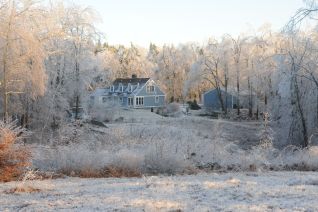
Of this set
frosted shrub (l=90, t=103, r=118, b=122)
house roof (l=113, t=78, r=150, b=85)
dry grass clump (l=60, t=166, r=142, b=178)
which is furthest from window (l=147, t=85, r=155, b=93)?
dry grass clump (l=60, t=166, r=142, b=178)

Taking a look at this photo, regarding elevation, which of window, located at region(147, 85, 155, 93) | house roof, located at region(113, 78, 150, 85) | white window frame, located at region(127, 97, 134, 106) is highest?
house roof, located at region(113, 78, 150, 85)

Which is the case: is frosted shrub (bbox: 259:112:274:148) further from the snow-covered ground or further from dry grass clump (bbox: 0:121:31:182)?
dry grass clump (bbox: 0:121:31:182)

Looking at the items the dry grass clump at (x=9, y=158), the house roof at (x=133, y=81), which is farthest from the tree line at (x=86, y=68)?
the dry grass clump at (x=9, y=158)

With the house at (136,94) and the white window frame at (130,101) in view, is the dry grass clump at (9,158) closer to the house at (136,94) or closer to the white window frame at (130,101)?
the house at (136,94)

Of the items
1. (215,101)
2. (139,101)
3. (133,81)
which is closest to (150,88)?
(139,101)

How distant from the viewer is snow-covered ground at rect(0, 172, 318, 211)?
7784 millimetres

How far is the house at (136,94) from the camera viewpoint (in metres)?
76.8

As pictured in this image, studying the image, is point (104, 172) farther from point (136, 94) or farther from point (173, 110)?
point (136, 94)

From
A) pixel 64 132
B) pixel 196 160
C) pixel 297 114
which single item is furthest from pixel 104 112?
pixel 196 160

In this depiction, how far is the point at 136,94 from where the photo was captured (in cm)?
7625

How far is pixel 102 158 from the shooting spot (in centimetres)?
1477

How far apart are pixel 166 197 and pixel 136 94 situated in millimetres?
67677

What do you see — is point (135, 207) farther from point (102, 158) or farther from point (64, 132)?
point (64, 132)

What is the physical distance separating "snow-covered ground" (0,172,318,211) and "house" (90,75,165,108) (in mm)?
65274
